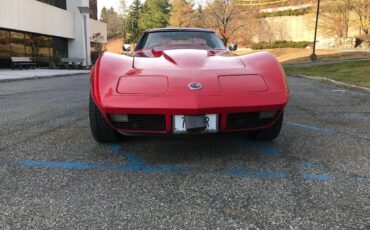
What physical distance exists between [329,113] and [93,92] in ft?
12.7

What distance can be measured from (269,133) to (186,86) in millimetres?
1105

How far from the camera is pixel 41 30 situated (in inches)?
1002

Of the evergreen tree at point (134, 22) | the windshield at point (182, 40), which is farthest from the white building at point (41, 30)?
the evergreen tree at point (134, 22)

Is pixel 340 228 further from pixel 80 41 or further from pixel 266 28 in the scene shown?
pixel 266 28

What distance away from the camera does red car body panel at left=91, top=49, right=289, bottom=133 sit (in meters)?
2.90

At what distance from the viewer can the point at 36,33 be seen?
82.7ft

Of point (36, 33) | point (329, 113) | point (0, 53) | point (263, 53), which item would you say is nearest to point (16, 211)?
point (263, 53)

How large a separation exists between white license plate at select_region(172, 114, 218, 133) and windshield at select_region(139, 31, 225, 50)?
6.84 ft

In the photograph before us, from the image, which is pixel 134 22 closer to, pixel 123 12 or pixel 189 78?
pixel 123 12

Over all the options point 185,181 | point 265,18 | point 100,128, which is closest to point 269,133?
point 185,181

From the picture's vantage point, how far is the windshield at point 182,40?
4910mm

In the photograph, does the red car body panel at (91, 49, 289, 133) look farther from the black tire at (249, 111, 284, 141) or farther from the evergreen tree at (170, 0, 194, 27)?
the evergreen tree at (170, 0, 194, 27)

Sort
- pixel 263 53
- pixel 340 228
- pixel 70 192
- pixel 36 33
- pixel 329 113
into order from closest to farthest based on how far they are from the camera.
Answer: pixel 340 228 → pixel 70 192 → pixel 263 53 → pixel 329 113 → pixel 36 33

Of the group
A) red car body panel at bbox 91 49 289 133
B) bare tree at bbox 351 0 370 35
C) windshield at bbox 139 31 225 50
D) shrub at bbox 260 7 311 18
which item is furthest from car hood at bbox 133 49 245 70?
shrub at bbox 260 7 311 18
